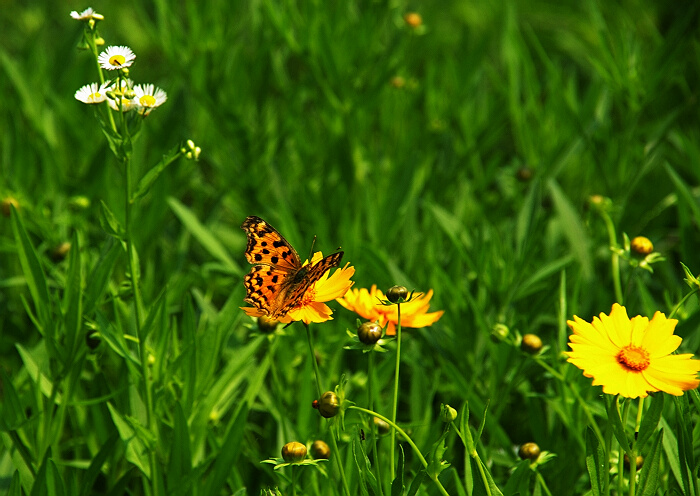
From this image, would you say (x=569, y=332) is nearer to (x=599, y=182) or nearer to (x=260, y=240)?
(x=260, y=240)

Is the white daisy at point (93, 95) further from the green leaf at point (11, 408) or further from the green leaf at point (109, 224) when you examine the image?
the green leaf at point (11, 408)

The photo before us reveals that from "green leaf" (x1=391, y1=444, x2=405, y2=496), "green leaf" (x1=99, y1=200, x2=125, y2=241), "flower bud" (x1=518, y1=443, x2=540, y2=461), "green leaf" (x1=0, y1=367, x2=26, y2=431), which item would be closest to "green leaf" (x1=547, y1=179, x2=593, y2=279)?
"flower bud" (x1=518, y1=443, x2=540, y2=461)

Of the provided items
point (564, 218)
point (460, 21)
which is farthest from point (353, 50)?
point (460, 21)

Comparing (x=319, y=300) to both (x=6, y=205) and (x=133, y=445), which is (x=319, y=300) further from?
(x=6, y=205)

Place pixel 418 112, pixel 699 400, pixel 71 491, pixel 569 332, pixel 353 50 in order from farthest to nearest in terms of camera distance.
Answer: pixel 418 112
pixel 353 50
pixel 569 332
pixel 71 491
pixel 699 400

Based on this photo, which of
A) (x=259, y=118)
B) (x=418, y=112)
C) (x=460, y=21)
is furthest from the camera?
(x=460, y=21)

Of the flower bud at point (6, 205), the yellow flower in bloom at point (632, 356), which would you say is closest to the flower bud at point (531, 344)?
the yellow flower in bloom at point (632, 356)
